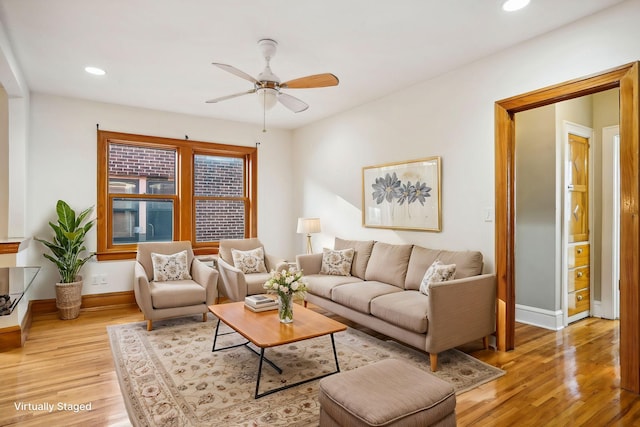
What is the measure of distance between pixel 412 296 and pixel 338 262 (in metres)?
1.32

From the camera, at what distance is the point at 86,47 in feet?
10.7

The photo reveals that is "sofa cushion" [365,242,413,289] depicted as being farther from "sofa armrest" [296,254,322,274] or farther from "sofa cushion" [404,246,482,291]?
"sofa armrest" [296,254,322,274]

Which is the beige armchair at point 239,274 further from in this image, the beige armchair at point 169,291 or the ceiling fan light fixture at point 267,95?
the ceiling fan light fixture at point 267,95

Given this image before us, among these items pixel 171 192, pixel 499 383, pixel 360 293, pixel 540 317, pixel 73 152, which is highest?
pixel 73 152

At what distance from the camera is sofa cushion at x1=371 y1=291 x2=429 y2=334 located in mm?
2938

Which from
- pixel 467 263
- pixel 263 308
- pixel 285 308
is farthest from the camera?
pixel 467 263

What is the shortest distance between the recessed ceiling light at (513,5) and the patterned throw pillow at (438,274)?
2.04 m

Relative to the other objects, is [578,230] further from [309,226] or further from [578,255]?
[309,226]

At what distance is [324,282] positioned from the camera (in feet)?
14.0

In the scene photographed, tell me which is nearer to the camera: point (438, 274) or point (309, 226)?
point (438, 274)

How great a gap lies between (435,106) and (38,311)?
5.21 m

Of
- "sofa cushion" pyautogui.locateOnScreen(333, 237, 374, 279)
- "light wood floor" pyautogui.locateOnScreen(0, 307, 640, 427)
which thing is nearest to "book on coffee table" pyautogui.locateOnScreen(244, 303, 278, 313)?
"light wood floor" pyautogui.locateOnScreen(0, 307, 640, 427)

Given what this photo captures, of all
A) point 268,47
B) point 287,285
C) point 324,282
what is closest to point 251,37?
point 268,47

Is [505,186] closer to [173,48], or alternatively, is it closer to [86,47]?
[173,48]
